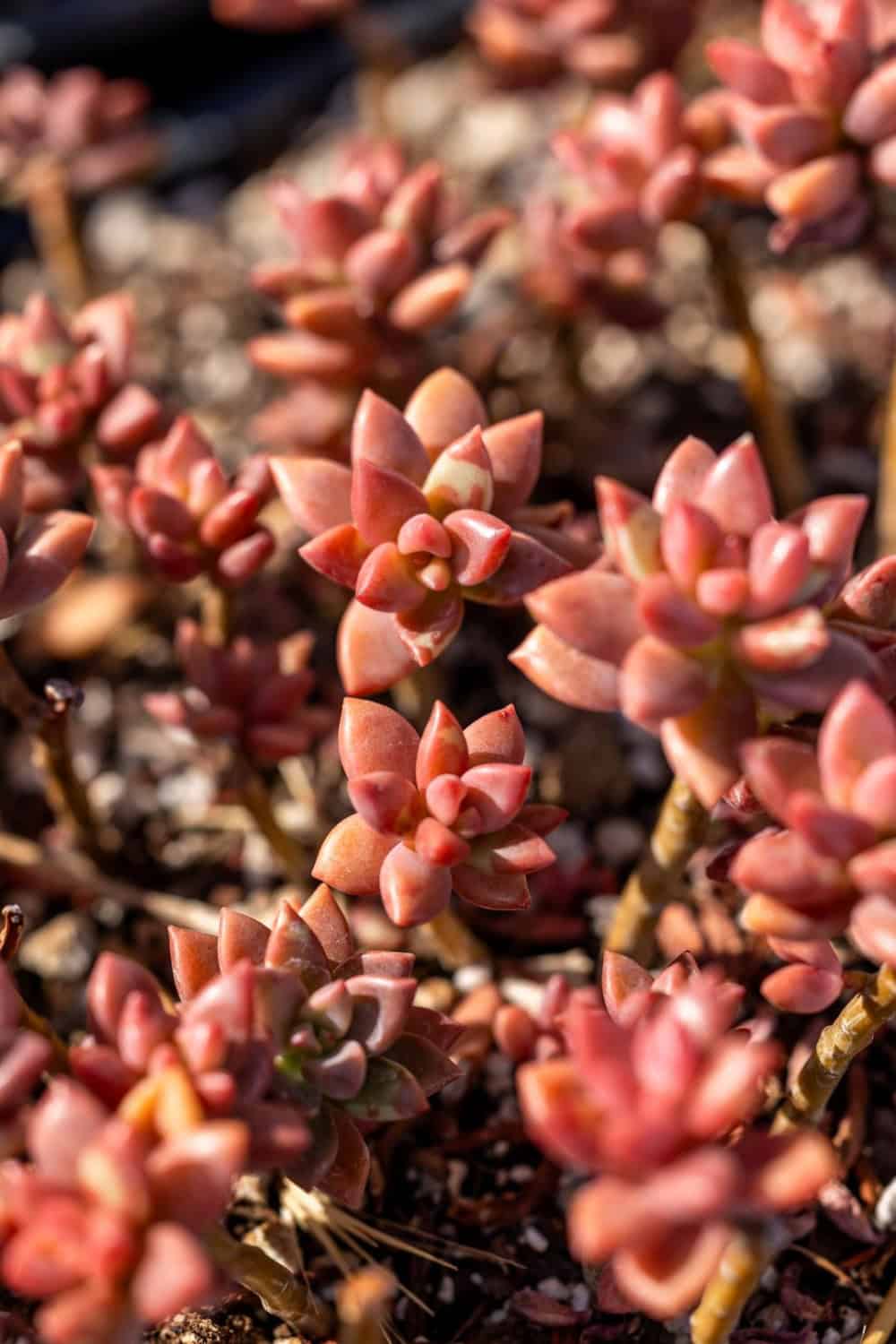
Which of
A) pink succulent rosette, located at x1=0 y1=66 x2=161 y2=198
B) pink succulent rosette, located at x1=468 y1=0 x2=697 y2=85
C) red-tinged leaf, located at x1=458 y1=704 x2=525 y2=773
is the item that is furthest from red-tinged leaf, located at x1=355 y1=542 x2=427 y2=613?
pink succulent rosette, located at x1=0 y1=66 x2=161 y2=198

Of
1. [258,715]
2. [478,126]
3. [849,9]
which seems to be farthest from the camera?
[478,126]

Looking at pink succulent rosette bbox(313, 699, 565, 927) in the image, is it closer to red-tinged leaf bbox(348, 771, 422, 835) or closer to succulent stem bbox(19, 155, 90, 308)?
red-tinged leaf bbox(348, 771, 422, 835)

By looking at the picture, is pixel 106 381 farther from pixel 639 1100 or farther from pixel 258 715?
pixel 639 1100

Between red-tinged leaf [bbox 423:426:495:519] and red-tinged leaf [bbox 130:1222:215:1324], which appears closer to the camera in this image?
red-tinged leaf [bbox 130:1222:215:1324]

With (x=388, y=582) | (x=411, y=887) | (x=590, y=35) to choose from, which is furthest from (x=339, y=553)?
(x=590, y=35)

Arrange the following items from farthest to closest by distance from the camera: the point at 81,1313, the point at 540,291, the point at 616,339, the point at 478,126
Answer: the point at 478,126 < the point at 616,339 < the point at 540,291 < the point at 81,1313

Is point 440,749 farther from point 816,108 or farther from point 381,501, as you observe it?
point 816,108

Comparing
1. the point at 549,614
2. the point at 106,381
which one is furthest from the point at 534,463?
the point at 106,381
